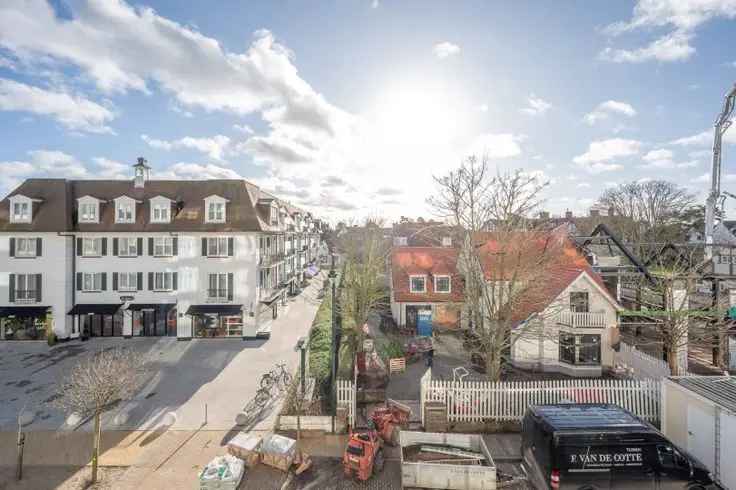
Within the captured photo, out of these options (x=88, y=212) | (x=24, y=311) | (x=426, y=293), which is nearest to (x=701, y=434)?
(x=426, y=293)

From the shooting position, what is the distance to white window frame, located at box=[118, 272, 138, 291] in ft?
83.0

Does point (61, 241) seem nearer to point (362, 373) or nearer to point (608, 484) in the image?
point (362, 373)

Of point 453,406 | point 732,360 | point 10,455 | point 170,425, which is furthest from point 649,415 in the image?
point 10,455

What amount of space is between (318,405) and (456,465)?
6264mm

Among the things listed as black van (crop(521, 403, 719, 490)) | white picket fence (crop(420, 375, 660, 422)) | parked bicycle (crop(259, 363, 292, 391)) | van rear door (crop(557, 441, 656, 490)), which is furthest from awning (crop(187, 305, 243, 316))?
van rear door (crop(557, 441, 656, 490))

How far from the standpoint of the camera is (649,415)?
41.9 ft

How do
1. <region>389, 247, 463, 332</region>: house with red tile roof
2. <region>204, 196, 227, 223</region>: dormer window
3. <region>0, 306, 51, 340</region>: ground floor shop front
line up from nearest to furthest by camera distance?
<region>0, 306, 51, 340</region>: ground floor shop front < <region>204, 196, 227, 223</region>: dormer window < <region>389, 247, 463, 332</region>: house with red tile roof

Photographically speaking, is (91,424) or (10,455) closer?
(10,455)

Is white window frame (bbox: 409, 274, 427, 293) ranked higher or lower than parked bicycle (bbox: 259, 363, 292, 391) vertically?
higher

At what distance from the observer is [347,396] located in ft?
41.3

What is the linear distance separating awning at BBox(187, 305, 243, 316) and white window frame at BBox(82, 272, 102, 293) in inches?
283

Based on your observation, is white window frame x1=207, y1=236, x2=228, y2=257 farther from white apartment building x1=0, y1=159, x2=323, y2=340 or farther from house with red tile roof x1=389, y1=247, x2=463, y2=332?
house with red tile roof x1=389, y1=247, x2=463, y2=332

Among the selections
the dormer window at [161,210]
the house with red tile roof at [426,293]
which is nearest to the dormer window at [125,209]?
the dormer window at [161,210]

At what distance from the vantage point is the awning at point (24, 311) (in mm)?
24156
